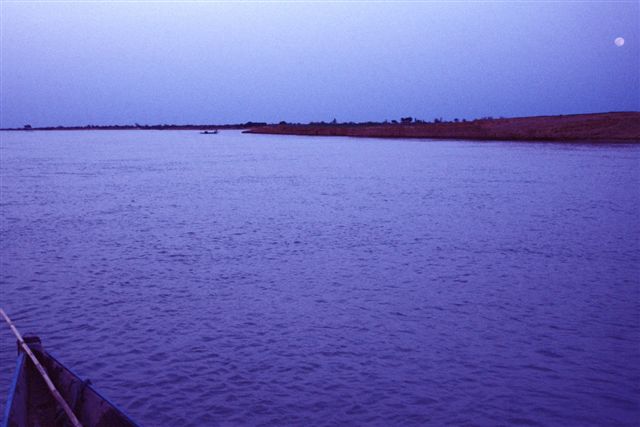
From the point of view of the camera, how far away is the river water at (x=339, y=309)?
9.08 metres

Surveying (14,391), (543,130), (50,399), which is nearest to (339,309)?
(50,399)

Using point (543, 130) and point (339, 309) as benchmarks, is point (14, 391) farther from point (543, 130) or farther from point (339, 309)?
point (543, 130)

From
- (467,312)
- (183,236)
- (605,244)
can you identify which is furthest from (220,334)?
(605,244)

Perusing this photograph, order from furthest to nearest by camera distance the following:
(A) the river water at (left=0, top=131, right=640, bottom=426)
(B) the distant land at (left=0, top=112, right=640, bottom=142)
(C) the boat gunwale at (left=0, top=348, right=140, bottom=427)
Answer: (B) the distant land at (left=0, top=112, right=640, bottom=142), (A) the river water at (left=0, top=131, right=640, bottom=426), (C) the boat gunwale at (left=0, top=348, right=140, bottom=427)

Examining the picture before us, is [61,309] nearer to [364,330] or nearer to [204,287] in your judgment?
[204,287]

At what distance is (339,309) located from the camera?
1323 centimetres

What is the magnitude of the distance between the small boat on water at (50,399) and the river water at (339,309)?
4.33 ft

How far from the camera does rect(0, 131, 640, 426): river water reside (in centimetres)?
908

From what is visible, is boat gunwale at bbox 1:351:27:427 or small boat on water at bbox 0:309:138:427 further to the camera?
small boat on water at bbox 0:309:138:427

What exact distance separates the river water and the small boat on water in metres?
1.32

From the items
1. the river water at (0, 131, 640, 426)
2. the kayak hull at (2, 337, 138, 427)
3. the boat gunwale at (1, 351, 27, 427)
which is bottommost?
the river water at (0, 131, 640, 426)

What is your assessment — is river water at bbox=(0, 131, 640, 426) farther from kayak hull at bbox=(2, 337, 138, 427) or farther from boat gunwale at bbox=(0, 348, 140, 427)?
boat gunwale at bbox=(0, 348, 140, 427)

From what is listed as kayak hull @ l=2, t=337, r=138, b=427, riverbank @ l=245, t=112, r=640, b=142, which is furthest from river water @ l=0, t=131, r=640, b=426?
riverbank @ l=245, t=112, r=640, b=142

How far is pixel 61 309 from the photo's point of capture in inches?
519
